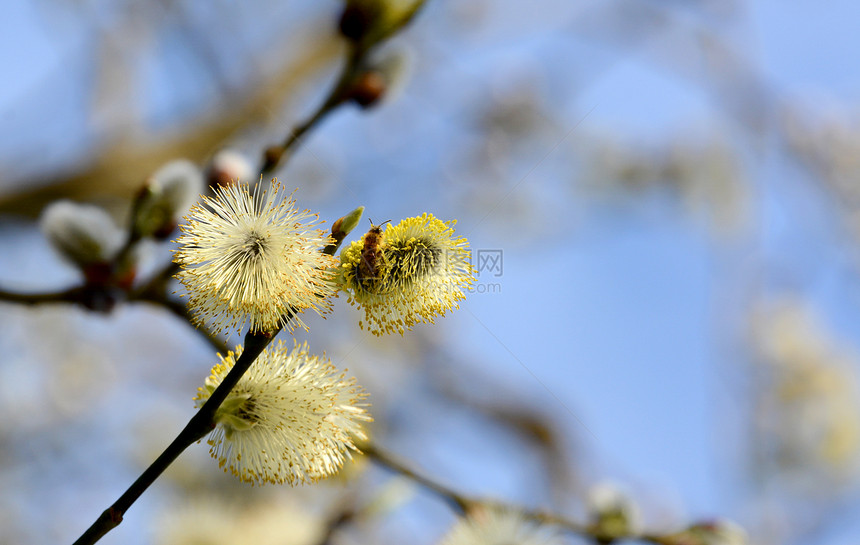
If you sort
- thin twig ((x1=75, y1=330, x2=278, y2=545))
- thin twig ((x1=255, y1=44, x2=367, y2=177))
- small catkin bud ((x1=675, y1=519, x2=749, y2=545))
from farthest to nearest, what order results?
small catkin bud ((x1=675, y1=519, x2=749, y2=545))
thin twig ((x1=255, y1=44, x2=367, y2=177))
thin twig ((x1=75, y1=330, x2=278, y2=545))

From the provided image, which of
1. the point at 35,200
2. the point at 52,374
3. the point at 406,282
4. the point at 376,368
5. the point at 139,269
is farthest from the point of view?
the point at 52,374

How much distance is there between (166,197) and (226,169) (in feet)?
0.39

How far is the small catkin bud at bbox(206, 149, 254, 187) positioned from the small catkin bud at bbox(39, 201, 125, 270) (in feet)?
0.73

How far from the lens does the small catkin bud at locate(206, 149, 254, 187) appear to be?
1.24 meters

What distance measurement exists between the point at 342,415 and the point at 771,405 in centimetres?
419

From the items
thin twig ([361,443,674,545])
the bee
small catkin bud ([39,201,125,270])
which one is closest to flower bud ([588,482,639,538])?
thin twig ([361,443,674,545])

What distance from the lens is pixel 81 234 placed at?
124cm

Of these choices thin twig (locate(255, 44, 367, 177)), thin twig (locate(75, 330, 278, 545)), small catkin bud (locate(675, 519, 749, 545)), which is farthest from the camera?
small catkin bud (locate(675, 519, 749, 545))

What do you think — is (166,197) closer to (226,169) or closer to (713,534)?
(226,169)

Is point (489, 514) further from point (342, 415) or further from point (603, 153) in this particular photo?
point (603, 153)

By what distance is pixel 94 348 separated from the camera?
15.1ft

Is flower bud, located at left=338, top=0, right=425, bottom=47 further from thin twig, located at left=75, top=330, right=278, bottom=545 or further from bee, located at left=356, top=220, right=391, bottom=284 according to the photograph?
thin twig, located at left=75, top=330, right=278, bottom=545

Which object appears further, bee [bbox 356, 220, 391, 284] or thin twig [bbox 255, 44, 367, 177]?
thin twig [bbox 255, 44, 367, 177]

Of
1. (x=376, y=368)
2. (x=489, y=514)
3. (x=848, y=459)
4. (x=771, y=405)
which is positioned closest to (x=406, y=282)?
(x=489, y=514)
